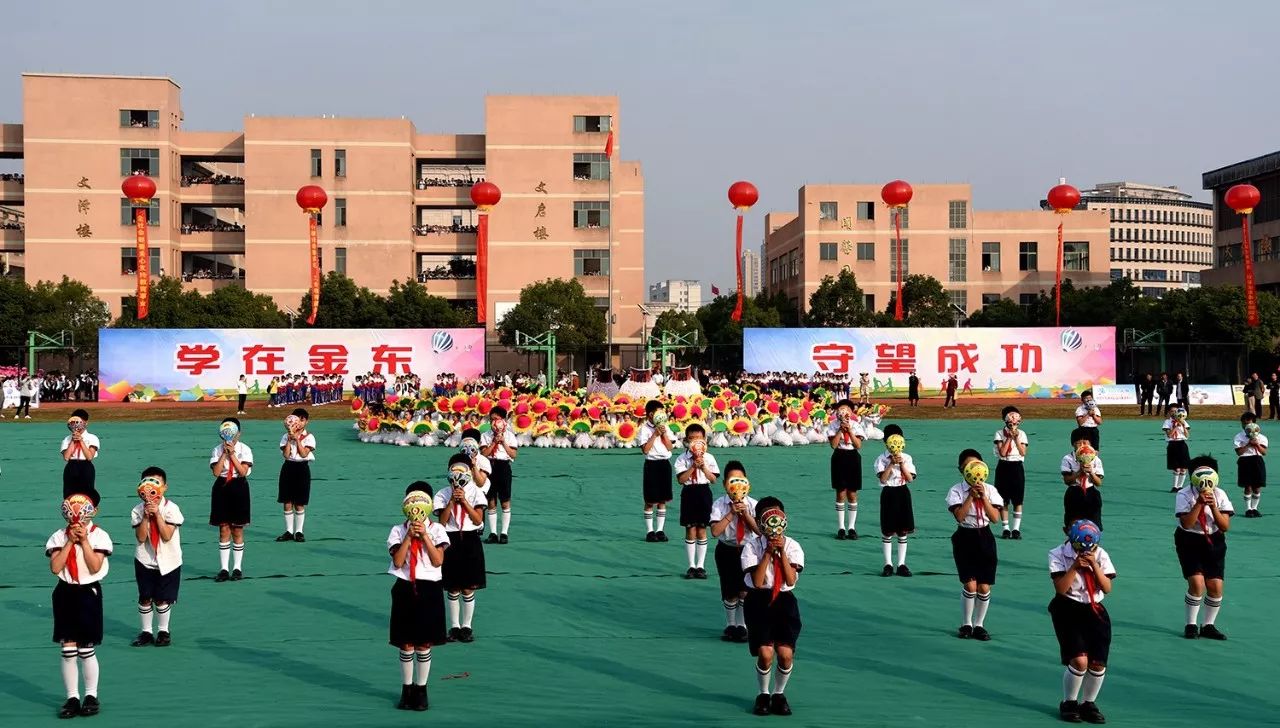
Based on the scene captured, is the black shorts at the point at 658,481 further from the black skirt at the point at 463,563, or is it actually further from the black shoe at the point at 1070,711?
the black shoe at the point at 1070,711

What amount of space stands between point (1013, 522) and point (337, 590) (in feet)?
26.7

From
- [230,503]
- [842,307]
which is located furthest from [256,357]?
[230,503]

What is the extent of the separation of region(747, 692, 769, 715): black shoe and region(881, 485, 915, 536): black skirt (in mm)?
4478

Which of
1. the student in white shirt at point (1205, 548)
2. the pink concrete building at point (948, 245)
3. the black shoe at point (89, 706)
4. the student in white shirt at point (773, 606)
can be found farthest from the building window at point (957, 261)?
the black shoe at point (89, 706)

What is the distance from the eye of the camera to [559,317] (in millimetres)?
55875

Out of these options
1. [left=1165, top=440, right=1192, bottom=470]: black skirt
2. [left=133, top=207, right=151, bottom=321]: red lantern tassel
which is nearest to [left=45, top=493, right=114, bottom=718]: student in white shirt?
[left=1165, top=440, right=1192, bottom=470]: black skirt

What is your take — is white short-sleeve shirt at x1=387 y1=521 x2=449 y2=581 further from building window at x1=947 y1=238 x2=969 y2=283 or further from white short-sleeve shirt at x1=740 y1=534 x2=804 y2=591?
building window at x1=947 y1=238 x2=969 y2=283

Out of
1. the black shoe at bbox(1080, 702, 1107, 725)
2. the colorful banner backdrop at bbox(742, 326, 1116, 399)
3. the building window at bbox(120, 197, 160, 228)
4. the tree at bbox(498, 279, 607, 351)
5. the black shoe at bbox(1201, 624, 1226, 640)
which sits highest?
the building window at bbox(120, 197, 160, 228)

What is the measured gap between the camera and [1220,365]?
47.7 m

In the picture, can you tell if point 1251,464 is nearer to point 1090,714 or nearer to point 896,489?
point 896,489

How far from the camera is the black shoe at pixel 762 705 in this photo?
736 centimetres

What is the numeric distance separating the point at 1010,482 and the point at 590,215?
172 ft

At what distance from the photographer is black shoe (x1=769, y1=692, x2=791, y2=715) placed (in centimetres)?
734

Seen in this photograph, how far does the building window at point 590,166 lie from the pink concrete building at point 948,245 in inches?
634
